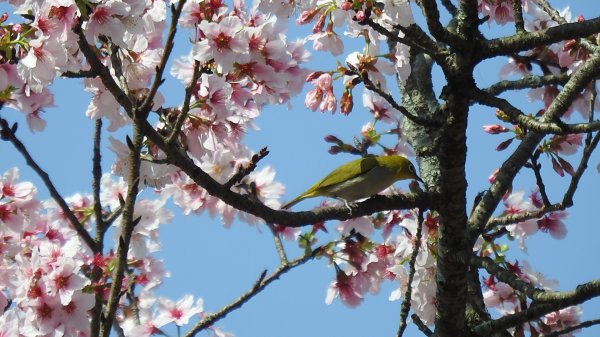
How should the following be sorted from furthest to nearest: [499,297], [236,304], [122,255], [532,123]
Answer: [499,297]
[236,304]
[532,123]
[122,255]

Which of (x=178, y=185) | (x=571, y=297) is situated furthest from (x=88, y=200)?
(x=571, y=297)

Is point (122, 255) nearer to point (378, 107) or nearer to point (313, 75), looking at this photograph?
point (313, 75)

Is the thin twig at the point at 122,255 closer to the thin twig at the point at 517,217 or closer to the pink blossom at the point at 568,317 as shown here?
the thin twig at the point at 517,217

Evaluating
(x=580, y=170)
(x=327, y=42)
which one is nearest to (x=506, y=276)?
(x=580, y=170)

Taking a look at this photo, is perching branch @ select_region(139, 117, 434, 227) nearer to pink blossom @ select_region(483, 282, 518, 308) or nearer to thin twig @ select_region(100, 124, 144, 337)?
thin twig @ select_region(100, 124, 144, 337)

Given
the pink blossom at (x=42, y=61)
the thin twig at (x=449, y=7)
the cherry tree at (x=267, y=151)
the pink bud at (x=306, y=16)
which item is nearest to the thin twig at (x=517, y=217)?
the cherry tree at (x=267, y=151)

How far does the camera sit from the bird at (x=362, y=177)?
464cm

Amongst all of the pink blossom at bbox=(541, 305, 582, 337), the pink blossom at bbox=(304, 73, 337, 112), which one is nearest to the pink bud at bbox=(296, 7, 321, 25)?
the pink blossom at bbox=(304, 73, 337, 112)

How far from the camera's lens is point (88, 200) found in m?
5.52

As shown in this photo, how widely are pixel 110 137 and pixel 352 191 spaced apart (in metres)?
1.50

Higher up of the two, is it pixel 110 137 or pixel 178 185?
pixel 178 185

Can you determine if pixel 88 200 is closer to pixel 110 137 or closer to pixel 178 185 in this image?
pixel 178 185

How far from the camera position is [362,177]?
4.66 metres

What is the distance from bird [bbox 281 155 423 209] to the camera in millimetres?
4641
